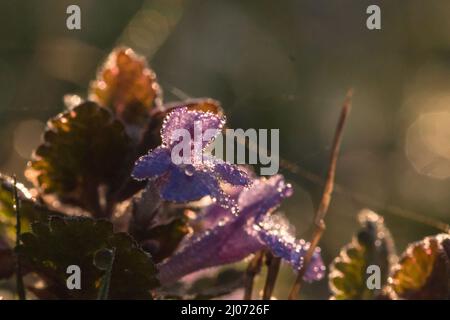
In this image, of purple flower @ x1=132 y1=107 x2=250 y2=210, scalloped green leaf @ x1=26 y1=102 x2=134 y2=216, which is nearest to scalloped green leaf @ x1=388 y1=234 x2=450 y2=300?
purple flower @ x1=132 y1=107 x2=250 y2=210

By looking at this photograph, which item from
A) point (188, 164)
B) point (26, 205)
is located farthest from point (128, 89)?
point (188, 164)

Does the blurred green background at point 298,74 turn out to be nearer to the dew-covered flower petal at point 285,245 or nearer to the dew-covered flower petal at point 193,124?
the dew-covered flower petal at point 285,245

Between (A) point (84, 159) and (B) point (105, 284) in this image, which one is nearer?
(B) point (105, 284)

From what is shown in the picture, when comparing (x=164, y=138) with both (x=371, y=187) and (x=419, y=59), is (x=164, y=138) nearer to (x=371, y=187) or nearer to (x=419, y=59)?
(x=371, y=187)

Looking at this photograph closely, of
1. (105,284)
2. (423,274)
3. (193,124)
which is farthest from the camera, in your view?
(423,274)

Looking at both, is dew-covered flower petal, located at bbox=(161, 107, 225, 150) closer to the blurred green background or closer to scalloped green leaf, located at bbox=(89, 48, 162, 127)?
scalloped green leaf, located at bbox=(89, 48, 162, 127)

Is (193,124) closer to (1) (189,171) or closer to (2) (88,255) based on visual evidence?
(1) (189,171)

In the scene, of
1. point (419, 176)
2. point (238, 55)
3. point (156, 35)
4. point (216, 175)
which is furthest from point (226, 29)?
point (216, 175)

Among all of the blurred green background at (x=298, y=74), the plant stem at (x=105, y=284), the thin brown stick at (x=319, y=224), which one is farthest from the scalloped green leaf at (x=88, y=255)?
the blurred green background at (x=298, y=74)
